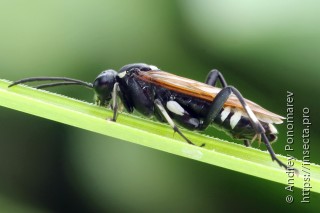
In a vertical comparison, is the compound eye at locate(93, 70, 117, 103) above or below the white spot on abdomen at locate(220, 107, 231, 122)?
above

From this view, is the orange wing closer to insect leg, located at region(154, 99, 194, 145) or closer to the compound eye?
insect leg, located at region(154, 99, 194, 145)

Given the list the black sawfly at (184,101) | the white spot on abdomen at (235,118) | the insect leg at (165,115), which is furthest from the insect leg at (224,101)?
the insect leg at (165,115)

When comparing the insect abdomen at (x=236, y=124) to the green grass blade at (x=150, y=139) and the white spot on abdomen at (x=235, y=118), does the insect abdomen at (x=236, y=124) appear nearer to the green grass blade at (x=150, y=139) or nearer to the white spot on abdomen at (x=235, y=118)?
the white spot on abdomen at (x=235, y=118)

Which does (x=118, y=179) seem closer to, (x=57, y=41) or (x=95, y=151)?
(x=95, y=151)

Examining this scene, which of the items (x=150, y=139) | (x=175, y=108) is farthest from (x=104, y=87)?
(x=150, y=139)

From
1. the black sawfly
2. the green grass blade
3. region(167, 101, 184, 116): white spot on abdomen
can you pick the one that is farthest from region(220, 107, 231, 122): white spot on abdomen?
the green grass blade

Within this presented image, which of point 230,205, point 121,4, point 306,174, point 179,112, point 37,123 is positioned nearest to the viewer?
point 306,174

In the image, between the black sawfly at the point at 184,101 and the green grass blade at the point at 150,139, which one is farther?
the black sawfly at the point at 184,101

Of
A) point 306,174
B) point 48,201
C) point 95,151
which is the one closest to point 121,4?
point 95,151
